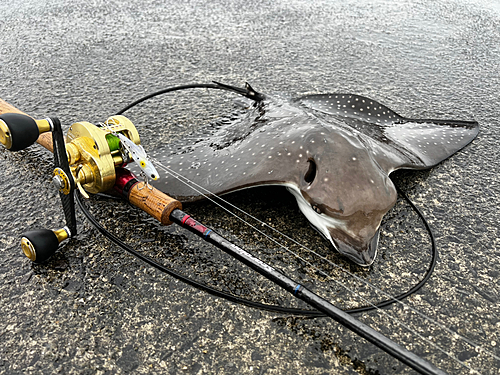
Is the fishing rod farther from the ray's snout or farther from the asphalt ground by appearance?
the ray's snout

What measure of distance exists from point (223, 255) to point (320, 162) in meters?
0.73

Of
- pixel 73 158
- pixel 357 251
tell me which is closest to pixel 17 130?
pixel 73 158

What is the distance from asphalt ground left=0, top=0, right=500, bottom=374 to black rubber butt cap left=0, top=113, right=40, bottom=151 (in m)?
0.64

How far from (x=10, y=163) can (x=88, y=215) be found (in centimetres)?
109

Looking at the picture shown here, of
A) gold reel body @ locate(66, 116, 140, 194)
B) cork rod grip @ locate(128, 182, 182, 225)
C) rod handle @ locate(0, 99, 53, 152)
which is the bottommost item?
cork rod grip @ locate(128, 182, 182, 225)

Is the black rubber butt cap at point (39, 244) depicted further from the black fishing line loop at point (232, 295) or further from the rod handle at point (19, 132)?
the rod handle at point (19, 132)

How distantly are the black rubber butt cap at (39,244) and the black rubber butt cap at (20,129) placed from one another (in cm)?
43

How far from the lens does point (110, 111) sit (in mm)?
3502

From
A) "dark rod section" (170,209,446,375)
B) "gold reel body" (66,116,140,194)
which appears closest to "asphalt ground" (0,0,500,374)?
"dark rod section" (170,209,446,375)

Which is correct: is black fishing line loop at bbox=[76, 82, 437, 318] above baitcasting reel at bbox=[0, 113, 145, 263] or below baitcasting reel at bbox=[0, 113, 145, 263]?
below

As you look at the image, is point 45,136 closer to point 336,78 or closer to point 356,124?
point 356,124

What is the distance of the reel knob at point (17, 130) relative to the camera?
174 cm

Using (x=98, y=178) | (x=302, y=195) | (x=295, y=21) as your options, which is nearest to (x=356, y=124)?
(x=302, y=195)

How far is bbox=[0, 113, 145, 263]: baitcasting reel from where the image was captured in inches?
71.8
